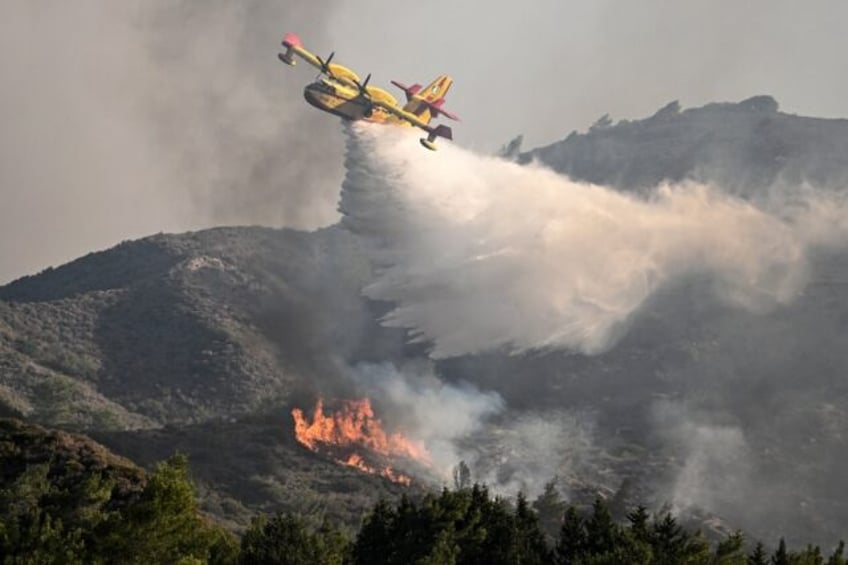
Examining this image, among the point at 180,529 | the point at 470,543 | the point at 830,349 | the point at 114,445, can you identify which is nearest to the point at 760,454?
the point at 830,349

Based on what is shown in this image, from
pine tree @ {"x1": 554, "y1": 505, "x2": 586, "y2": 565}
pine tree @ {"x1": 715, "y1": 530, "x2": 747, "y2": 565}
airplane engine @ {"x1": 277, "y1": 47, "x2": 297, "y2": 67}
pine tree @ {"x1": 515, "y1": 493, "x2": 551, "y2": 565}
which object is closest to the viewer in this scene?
pine tree @ {"x1": 715, "y1": 530, "x2": 747, "y2": 565}

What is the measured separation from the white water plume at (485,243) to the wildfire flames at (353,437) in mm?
14485

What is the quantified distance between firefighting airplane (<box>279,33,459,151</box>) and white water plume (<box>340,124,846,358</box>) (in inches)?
144

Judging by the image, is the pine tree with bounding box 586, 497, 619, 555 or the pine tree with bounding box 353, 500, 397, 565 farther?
the pine tree with bounding box 353, 500, 397, 565

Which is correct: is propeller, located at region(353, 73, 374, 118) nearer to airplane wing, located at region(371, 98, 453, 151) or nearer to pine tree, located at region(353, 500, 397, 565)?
airplane wing, located at region(371, 98, 453, 151)

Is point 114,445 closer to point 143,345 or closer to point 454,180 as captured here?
point 454,180

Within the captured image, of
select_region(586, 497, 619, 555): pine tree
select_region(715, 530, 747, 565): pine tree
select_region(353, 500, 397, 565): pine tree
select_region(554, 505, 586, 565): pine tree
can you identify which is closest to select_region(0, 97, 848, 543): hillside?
select_region(353, 500, 397, 565): pine tree

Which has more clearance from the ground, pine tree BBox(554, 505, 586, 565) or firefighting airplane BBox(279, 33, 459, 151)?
firefighting airplane BBox(279, 33, 459, 151)

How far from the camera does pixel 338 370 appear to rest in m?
167

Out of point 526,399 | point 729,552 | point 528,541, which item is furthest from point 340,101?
point 526,399

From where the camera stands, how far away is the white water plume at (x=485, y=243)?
107688mm

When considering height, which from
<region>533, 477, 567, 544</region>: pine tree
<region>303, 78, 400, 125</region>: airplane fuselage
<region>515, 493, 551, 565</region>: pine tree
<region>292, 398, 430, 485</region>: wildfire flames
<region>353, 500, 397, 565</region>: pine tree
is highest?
<region>303, 78, 400, 125</region>: airplane fuselage

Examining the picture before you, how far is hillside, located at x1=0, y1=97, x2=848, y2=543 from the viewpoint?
120938 millimetres

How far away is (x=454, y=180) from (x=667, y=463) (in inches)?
2311
